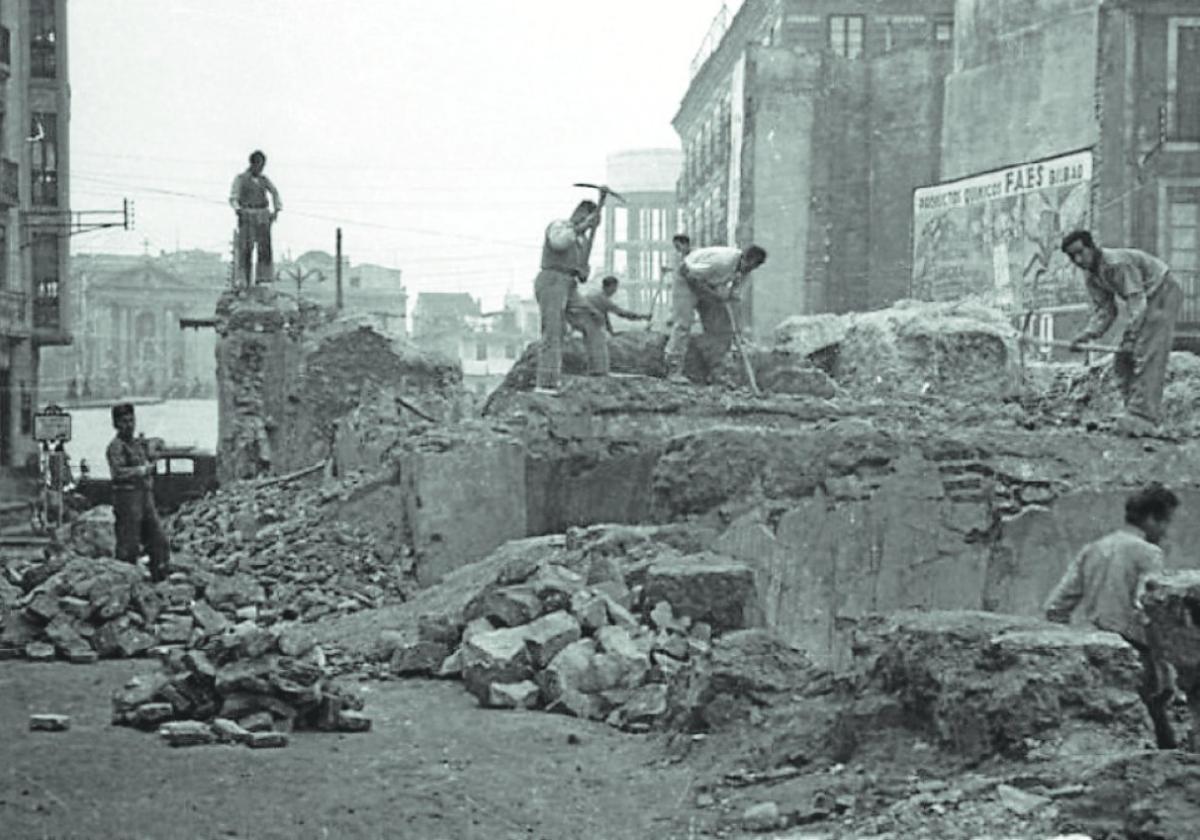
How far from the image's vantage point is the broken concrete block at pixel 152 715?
25.5 feet

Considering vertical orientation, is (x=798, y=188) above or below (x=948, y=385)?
above

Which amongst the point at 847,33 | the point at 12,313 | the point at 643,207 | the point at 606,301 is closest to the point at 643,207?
the point at 643,207

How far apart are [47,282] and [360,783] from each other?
28.6 m

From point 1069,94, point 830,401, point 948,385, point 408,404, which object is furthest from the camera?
point 1069,94

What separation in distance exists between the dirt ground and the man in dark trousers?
3598 millimetres

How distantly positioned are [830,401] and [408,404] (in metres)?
6.56

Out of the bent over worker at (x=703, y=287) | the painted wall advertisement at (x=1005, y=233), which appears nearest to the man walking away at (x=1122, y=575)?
the bent over worker at (x=703, y=287)

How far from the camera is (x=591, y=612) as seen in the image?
29.8 feet

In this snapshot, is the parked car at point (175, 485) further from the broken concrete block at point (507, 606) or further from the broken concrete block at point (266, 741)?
the broken concrete block at point (266, 741)

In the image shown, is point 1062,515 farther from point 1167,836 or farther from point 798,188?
point 798,188

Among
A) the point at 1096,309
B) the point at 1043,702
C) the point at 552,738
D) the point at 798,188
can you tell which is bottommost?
the point at 552,738

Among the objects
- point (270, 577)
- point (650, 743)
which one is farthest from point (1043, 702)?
point (270, 577)

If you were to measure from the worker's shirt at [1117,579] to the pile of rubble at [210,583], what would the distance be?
5654mm

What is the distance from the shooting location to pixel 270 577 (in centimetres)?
1249
